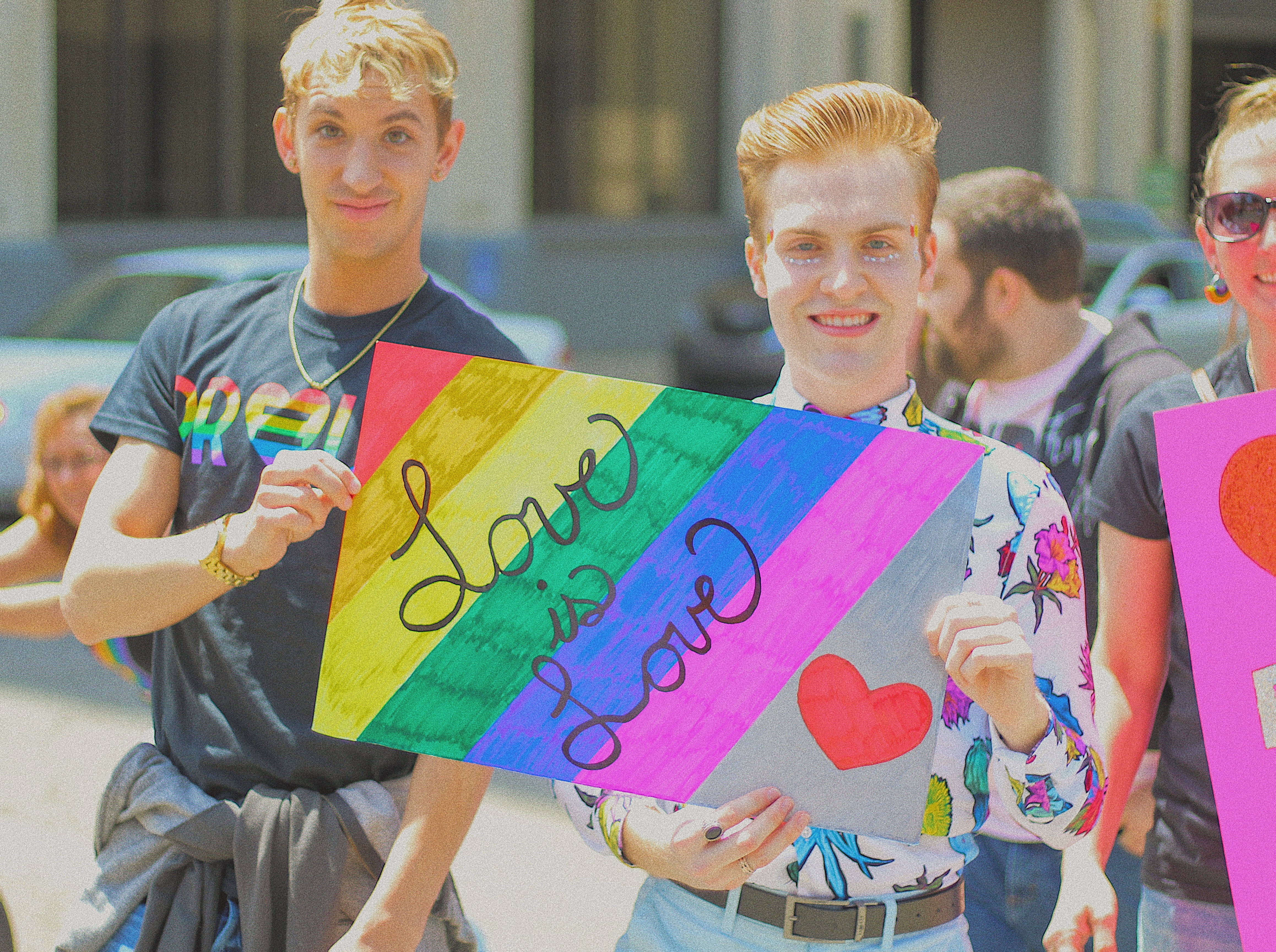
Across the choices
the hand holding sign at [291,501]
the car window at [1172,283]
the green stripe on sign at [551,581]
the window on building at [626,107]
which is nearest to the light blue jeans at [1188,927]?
the green stripe on sign at [551,581]

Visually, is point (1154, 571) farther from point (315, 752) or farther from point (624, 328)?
point (624, 328)

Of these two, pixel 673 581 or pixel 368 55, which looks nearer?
pixel 673 581

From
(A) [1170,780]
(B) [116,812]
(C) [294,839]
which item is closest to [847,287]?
(A) [1170,780]

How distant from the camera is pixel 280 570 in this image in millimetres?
2148

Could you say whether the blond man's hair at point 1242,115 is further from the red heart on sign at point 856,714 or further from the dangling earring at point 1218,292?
the red heart on sign at point 856,714

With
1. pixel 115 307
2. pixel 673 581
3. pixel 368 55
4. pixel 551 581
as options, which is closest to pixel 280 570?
pixel 551 581

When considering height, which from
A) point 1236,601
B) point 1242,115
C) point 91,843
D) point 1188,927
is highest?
point 1242,115

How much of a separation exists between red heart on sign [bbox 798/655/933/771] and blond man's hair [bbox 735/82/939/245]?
0.57 m

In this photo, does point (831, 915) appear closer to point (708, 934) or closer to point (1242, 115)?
point (708, 934)

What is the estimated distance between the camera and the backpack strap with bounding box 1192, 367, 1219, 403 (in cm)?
217

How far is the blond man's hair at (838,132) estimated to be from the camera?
6.06 feet

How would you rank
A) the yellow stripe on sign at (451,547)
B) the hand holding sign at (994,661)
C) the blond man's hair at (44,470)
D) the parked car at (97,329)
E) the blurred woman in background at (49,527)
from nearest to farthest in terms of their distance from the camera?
the hand holding sign at (994,661), the yellow stripe on sign at (451,547), the blurred woman in background at (49,527), the blond man's hair at (44,470), the parked car at (97,329)

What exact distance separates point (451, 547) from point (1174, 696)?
43.0 inches

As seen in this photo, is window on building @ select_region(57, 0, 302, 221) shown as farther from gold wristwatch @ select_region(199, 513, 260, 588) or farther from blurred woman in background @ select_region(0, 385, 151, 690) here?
gold wristwatch @ select_region(199, 513, 260, 588)
